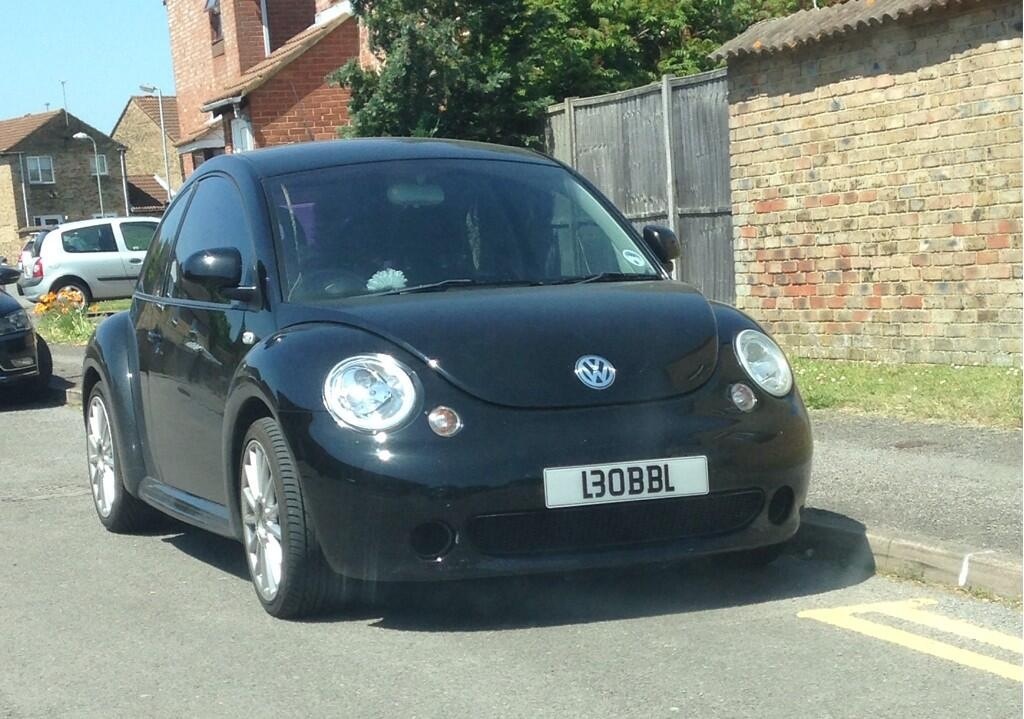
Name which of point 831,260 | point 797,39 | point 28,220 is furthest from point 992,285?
point 28,220

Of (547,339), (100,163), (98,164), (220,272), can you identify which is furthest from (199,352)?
(100,163)

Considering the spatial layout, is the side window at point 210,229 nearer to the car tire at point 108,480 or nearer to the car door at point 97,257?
the car tire at point 108,480

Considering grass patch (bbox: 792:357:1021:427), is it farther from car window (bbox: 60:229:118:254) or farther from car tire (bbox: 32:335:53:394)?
car window (bbox: 60:229:118:254)

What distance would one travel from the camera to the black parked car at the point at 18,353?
13930 millimetres

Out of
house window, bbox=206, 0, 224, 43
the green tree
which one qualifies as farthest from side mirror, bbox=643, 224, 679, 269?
house window, bbox=206, 0, 224, 43

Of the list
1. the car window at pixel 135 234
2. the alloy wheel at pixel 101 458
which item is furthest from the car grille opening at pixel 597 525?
the car window at pixel 135 234

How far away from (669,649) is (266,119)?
1012 inches

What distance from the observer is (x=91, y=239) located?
29.9m

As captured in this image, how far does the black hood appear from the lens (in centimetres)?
535

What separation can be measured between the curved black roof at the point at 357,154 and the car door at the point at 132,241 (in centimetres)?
2340

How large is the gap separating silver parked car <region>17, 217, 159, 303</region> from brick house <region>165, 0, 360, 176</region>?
268cm

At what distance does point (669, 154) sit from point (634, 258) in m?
8.62

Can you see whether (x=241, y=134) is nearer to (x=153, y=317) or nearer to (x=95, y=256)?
(x=95, y=256)

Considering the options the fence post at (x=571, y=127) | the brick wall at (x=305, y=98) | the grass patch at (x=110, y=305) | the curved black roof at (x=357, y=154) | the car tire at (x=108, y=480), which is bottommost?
the grass patch at (x=110, y=305)
